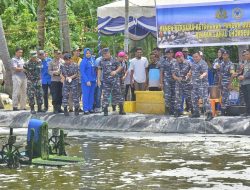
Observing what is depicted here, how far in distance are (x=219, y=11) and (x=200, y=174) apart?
348 inches

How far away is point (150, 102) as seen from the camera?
21.6 meters

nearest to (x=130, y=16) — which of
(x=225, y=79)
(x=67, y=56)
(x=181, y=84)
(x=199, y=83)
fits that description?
(x=67, y=56)

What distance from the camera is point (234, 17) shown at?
68.3 feet

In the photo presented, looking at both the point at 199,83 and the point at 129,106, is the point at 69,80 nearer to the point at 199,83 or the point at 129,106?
the point at 129,106

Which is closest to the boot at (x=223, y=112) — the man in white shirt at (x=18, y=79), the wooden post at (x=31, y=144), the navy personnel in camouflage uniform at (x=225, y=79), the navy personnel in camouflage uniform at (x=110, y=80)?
the navy personnel in camouflage uniform at (x=225, y=79)

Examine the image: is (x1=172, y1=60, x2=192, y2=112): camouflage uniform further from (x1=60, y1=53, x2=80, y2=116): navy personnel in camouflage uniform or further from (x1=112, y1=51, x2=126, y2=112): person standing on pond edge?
(x1=60, y1=53, x2=80, y2=116): navy personnel in camouflage uniform

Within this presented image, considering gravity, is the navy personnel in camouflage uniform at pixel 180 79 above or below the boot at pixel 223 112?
above

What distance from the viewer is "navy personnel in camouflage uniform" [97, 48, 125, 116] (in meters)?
20.9

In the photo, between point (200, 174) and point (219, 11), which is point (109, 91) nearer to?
point (219, 11)

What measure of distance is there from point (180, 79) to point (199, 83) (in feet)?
2.38

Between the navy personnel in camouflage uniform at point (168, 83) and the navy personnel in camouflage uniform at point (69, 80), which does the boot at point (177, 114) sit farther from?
the navy personnel in camouflage uniform at point (69, 80)

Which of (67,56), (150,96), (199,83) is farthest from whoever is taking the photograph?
(150,96)

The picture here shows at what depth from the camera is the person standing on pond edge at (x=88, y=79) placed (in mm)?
21188

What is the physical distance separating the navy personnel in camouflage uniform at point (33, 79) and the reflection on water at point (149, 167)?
398 cm
